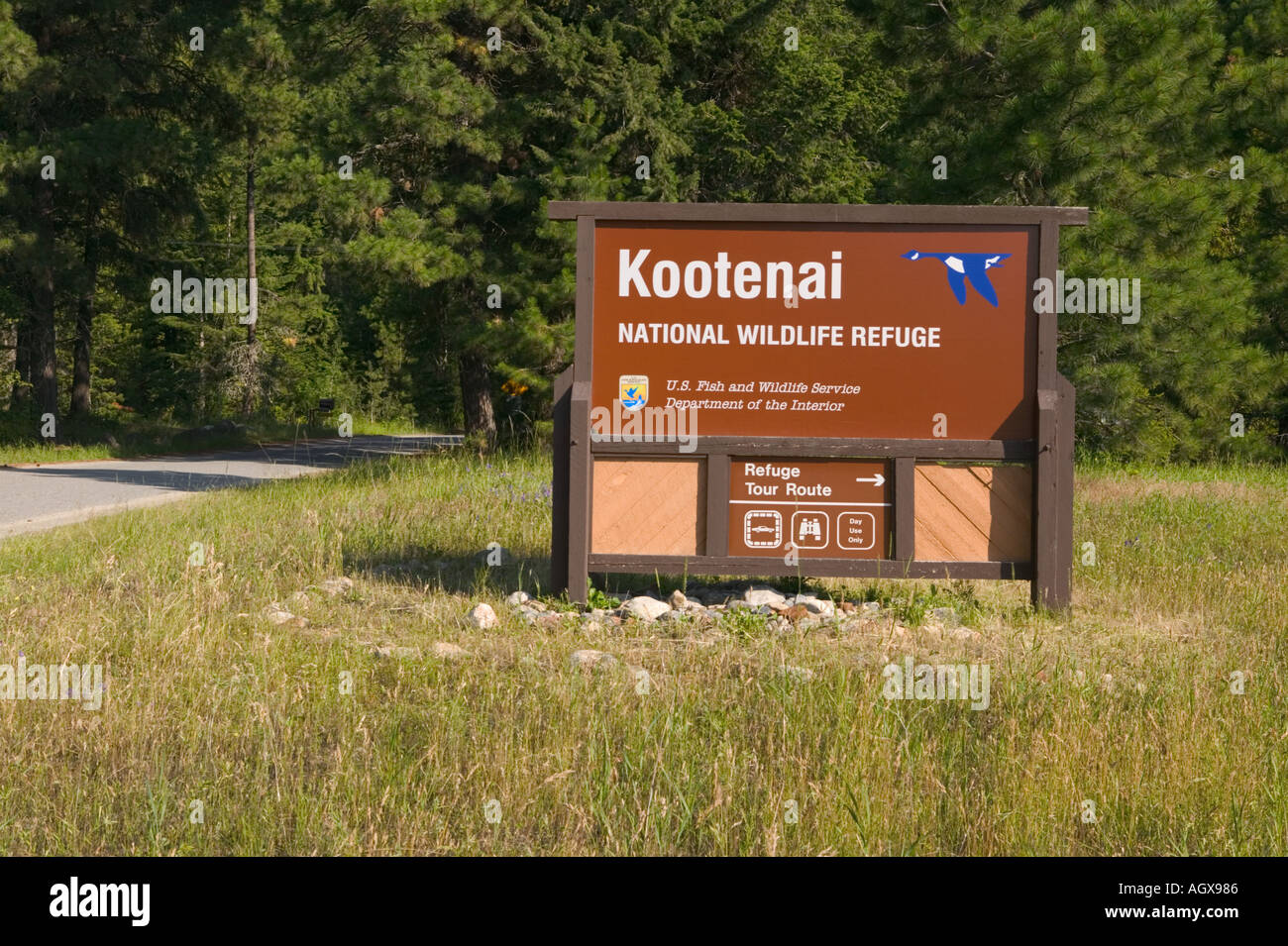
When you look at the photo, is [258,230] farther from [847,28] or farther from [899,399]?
[899,399]

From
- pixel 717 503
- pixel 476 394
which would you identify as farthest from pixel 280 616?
pixel 476 394

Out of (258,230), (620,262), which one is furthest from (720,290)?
(258,230)

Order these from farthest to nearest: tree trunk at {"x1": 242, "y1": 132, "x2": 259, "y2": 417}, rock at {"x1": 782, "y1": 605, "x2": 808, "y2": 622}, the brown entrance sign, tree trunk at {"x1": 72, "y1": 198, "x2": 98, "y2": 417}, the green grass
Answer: tree trunk at {"x1": 242, "y1": 132, "x2": 259, "y2": 417} < tree trunk at {"x1": 72, "y1": 198, "x2": 98, "y2": 417} < the green grass < the brown entrance sign < rock at {"x1": 782, "y1": 605, "x2": 808, "y2": 622}

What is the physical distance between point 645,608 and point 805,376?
1.84 meters

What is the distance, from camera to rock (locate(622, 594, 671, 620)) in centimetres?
784

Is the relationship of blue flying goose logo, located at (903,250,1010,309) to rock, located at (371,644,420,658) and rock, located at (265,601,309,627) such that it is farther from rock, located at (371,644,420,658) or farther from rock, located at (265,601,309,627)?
rock, located at (265,601,309,627)

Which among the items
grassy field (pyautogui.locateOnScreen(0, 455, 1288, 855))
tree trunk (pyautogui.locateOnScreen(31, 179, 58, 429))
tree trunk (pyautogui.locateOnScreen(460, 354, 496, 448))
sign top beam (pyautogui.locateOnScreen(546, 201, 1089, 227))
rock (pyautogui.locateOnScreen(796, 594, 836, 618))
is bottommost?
grassy field (pyautogui.locateOnScreen(0, 455, 1288, 855))

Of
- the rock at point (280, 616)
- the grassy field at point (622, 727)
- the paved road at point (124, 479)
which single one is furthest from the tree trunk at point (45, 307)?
the rock at point (280, 616)

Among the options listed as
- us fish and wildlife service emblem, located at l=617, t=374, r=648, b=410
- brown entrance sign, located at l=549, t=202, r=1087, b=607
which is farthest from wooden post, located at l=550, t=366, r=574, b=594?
us fish and wildlife service emblem, located at l=617, t=374, r=648, b=410

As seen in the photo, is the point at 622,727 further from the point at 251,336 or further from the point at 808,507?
the point at 251,336

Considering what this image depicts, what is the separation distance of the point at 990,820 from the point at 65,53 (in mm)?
27679

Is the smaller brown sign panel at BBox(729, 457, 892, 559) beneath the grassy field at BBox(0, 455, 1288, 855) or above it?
above

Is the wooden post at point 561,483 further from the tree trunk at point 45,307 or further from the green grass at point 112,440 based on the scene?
the tree trunk at point 45,307

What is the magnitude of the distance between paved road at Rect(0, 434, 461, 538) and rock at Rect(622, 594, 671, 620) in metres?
7.43
